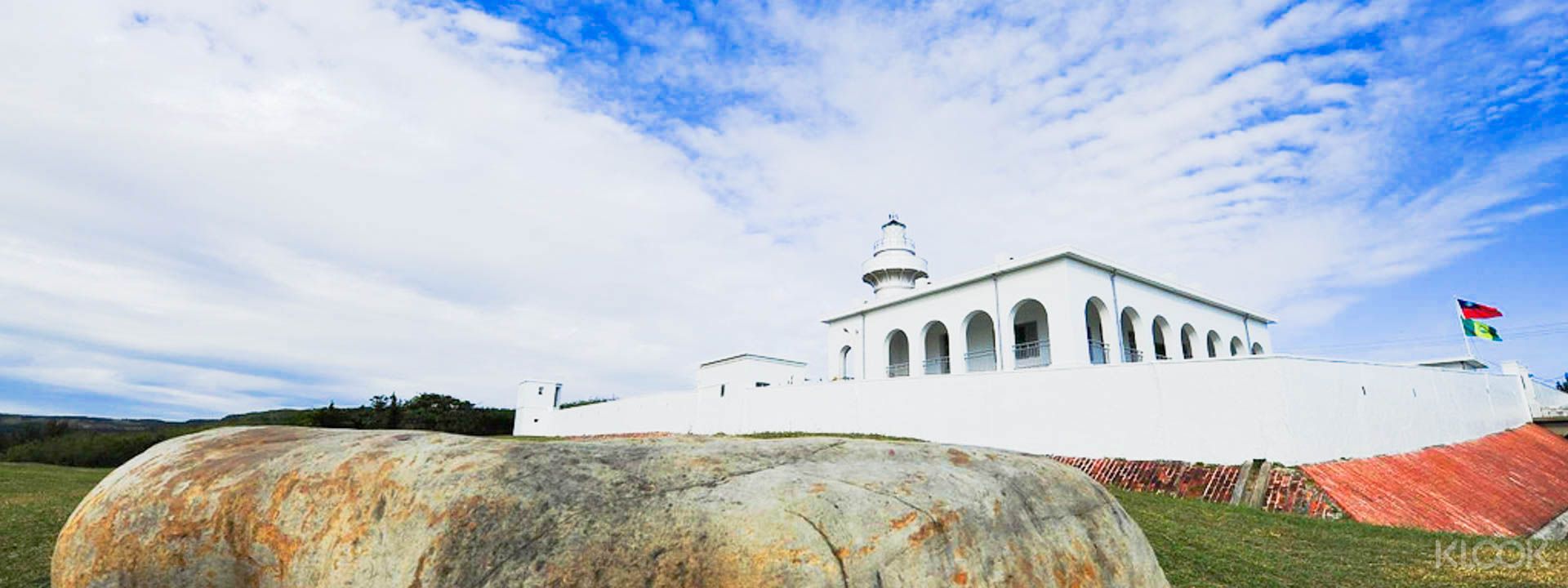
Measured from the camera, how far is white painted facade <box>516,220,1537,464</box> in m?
12.2

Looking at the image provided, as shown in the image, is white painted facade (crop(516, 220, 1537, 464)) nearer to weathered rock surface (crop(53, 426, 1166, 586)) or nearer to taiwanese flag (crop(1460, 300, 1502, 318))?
taiwanese flag (crop(1460, 300, 1502, 318))

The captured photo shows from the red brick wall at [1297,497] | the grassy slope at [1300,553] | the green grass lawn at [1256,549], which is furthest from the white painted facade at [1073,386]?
the grassy slope at [1300,553]

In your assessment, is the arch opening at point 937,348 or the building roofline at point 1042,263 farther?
the arch opening at point 937,348

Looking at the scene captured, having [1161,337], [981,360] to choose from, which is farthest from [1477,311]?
[981,360]

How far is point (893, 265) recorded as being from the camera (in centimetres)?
2745

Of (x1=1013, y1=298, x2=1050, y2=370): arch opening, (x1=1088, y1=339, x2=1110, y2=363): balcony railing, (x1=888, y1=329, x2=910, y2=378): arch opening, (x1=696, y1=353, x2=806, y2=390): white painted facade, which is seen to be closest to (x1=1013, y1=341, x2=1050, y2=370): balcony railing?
(x1=1013, y1=298, x2=1050, y2=370): arch opening

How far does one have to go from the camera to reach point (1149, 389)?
42.3 ft

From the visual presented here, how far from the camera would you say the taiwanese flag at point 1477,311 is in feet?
76.3

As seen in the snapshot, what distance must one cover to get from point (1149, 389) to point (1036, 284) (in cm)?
692

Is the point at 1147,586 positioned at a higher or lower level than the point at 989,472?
lower

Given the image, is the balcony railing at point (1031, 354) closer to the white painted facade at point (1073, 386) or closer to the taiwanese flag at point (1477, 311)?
the white painted facade at point (1073, 386)

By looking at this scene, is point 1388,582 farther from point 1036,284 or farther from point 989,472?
point 1036,284

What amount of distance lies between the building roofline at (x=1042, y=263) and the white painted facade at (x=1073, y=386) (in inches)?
2.4

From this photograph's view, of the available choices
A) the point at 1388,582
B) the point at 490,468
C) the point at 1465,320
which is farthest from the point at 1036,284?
the point at 490,468
